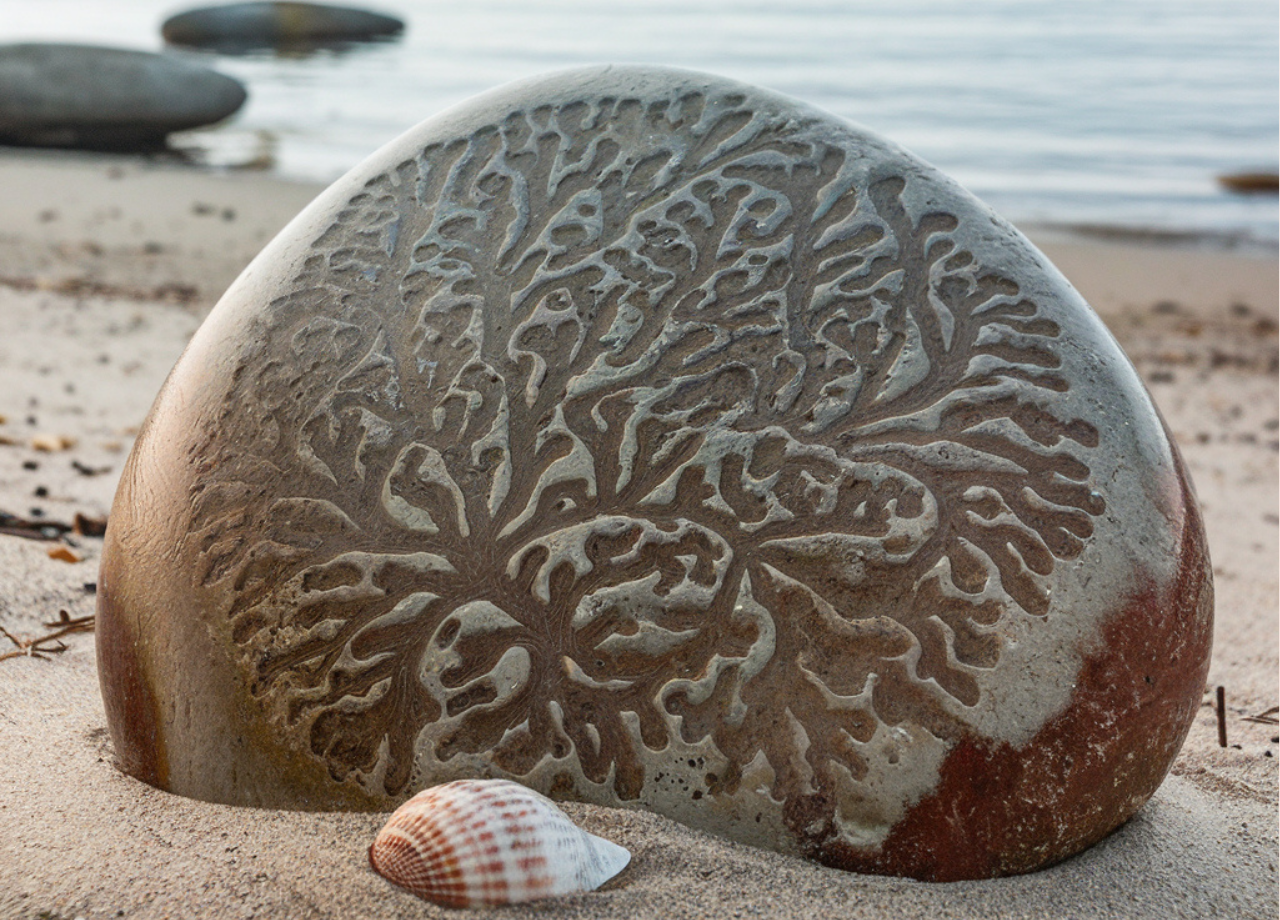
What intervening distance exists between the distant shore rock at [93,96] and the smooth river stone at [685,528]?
10503 millimetres

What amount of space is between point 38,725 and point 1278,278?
7796mm

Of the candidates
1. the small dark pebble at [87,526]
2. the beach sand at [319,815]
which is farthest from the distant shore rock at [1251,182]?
the small dark pebble at [87,526]

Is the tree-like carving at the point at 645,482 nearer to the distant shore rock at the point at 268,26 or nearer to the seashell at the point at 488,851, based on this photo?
the seashell at the point at 488,851

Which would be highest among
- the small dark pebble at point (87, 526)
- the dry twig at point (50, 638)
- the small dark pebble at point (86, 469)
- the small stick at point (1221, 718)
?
A: the small stick at point (1221, 718)

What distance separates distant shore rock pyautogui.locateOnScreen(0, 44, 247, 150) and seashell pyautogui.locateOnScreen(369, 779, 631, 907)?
11195 mm

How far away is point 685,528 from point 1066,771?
0.65 metres

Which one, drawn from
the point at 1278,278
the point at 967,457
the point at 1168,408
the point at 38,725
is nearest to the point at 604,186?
the point at 967,457

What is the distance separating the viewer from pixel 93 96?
11039 millimetres

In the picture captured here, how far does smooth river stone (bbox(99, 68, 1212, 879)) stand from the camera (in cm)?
169

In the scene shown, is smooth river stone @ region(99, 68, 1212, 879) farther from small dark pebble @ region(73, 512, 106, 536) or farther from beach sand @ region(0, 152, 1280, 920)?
small dark pebble @ region(73, 512, 106, 536)

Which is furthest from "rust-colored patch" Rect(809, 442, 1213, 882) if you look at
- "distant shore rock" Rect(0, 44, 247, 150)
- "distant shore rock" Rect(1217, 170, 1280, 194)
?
"distant shore rock" Rect(0, 44, 247, 150)

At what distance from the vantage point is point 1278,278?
7.66m

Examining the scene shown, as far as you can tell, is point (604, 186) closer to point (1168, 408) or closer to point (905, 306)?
point (905, 306)

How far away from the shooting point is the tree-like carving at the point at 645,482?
1.70 metres
